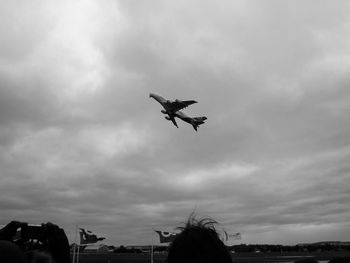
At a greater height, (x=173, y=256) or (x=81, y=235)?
(x=81, y=235)

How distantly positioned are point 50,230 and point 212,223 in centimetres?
260

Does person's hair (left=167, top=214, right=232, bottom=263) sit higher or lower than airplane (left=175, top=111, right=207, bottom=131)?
lower

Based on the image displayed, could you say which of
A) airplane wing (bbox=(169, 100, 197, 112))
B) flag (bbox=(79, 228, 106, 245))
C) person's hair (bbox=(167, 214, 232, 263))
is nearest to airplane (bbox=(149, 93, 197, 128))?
airplane wing (bbox=(169, 100, 197, 112))

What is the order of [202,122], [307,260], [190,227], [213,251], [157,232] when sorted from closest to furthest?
1. [213,251]
2. [190,227]
3. [307,260]
4. [157,232]
5. [202,122]

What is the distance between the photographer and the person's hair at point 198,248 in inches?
119

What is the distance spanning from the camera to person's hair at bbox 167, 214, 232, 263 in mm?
3012

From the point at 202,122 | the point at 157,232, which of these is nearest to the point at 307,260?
the point at 157,232

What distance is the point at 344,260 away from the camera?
411 cm

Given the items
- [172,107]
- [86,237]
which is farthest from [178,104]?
[86,237]

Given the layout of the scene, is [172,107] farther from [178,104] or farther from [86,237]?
[86,237]

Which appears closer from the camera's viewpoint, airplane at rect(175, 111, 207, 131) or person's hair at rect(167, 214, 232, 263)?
person's hair at rect(167, 214, 232, 263)

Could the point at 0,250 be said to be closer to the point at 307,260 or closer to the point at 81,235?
the point at 307,260

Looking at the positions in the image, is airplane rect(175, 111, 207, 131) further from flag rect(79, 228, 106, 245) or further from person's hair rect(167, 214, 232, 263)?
person's hair rect(167, 214, 232, 263)

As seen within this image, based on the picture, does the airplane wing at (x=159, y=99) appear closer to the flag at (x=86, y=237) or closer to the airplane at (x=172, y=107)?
the airplane at (x=172, y=107)
